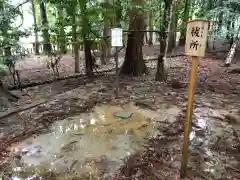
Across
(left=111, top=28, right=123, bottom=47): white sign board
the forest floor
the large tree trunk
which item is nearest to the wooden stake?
the forest floor

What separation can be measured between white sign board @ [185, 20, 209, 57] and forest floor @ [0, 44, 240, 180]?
5.61 ft

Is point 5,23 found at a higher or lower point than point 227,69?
higher

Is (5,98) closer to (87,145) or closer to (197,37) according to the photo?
(87,145)

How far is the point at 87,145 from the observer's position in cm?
431

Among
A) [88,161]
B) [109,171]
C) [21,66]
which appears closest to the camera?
[109,171]

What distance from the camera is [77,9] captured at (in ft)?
28.5

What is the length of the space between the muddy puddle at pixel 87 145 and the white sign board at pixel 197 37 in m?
1.92

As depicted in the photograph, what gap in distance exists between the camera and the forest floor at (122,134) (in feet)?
11.9

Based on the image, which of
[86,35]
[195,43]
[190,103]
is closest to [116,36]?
[86,35]

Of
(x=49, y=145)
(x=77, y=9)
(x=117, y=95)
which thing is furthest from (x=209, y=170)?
(x=77, y=9)

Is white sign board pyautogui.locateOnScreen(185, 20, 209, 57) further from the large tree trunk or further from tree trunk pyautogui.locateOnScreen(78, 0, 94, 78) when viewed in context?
the large tree trunk

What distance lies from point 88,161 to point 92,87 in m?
4.19

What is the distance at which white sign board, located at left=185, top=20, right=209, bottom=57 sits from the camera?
3.01 meters

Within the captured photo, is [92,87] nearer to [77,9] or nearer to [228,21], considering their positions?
[77,9]
